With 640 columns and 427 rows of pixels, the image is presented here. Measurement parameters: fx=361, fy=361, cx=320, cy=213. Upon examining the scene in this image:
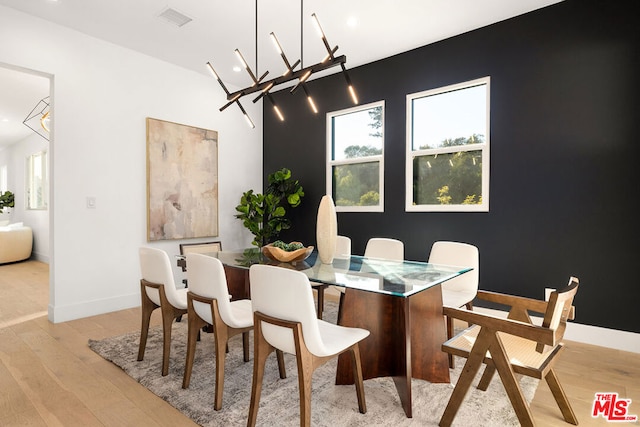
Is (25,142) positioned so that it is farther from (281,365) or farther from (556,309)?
(556,309)

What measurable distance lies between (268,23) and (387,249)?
8.08ft

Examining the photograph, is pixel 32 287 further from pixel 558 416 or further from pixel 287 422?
pixel 558 416

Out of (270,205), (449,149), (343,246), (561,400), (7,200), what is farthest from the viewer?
(7,200)

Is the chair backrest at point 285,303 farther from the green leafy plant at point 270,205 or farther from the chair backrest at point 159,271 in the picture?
the green leafy plant at point 270,205

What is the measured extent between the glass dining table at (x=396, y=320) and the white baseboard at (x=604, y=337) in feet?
5.14

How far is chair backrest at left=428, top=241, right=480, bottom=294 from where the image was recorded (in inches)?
109

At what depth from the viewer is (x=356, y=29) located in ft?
11.9

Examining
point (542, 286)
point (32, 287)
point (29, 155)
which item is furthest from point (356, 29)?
point (29, 155)

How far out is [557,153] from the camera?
3166 mm

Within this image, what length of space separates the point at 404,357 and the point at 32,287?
5536 millimetres

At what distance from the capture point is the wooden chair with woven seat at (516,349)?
1595mm

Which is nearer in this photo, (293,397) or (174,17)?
(293,397)

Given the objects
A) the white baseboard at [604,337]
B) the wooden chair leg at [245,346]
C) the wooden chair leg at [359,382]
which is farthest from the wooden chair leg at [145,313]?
the white baseboard at [604,337]

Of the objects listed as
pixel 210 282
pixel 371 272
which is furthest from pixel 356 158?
pixel 210 282
